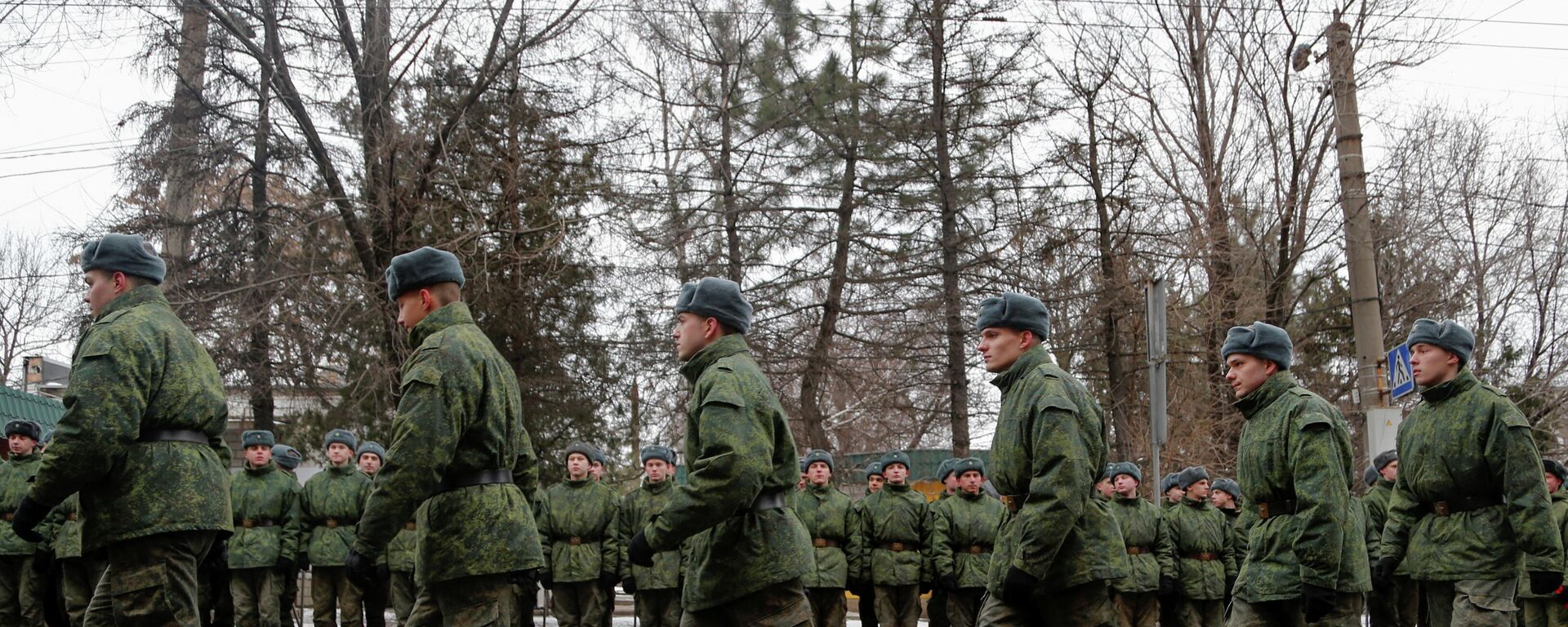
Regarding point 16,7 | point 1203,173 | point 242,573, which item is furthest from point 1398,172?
point 16,7

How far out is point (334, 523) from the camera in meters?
13.7

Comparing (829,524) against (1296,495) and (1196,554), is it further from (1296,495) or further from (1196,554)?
(1296,495)

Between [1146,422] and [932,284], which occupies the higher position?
[932,284]

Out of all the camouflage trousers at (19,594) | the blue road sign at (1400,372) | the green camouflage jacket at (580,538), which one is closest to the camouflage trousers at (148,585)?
the green camouflage jacket at (580,538)

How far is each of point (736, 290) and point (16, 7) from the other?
14680 millimetres

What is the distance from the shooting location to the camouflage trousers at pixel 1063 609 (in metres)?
6.07

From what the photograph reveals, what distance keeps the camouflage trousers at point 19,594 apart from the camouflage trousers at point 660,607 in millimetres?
5559

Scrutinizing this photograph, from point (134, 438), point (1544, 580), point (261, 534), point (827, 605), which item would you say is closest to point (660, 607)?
point (827, 605)

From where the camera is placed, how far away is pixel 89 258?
22.4ft

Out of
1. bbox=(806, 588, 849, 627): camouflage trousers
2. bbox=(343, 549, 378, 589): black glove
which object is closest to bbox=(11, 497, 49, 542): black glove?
bbox=(343, 549, 378, 589): black glove

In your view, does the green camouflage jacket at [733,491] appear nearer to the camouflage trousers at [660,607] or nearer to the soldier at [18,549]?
the camouflage trousers at [660,607]

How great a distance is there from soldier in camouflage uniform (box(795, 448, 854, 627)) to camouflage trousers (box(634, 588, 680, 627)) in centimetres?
132

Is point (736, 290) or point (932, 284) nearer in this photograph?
point (736, 290)

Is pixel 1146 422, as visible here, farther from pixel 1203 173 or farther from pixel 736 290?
pixel 736 290
